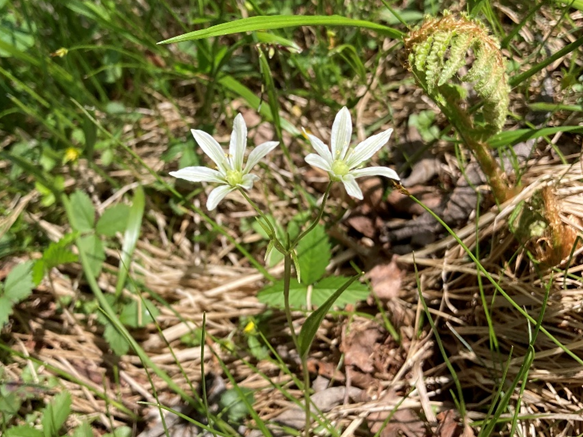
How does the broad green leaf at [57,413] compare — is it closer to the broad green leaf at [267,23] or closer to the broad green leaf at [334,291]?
the broad green leaf at [334,291]

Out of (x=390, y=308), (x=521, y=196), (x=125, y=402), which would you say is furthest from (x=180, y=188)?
(x=521, y=196)

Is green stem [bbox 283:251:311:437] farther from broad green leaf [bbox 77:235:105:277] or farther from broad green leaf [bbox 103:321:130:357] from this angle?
broad green leaf [bbox 77:235:105:277]

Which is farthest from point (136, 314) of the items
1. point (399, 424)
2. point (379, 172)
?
point (379, 172)

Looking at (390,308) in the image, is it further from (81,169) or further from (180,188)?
(81,169)

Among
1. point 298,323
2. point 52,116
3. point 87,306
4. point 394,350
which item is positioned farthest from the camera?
point 52,116

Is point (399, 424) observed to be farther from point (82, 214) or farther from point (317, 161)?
point (82, 214)

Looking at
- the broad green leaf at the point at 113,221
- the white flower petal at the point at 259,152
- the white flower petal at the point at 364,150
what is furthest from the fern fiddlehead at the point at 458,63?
the broad green leaf at the point at 113,221
